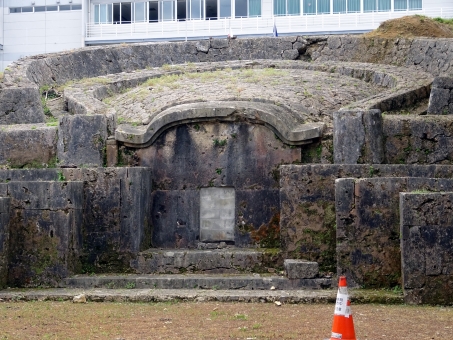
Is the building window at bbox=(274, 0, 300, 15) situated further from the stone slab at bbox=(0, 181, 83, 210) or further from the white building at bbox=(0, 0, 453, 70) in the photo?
the stone slab at bbox=(0, 181, 83, 210)

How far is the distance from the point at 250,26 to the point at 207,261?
1991 centimetres

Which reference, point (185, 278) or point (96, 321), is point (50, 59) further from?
point (96, 321)

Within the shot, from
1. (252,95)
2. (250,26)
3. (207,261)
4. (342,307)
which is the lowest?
(342,307)

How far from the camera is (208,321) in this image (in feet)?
31.0

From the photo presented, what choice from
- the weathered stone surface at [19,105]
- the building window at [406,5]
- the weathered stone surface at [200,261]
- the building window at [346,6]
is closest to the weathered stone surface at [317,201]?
the weathered stone surface at [200,261]

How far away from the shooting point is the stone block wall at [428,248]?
1056 centimetres

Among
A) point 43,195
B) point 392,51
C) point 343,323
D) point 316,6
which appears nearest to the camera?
point 343,323

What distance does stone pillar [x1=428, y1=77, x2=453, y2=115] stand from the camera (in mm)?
13859

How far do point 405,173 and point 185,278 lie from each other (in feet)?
11.1

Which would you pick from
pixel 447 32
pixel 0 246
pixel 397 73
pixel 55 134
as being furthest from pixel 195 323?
pixel 447 32

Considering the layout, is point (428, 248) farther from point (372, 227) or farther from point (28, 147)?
point (28, 147)

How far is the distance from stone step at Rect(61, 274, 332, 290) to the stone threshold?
26 cm

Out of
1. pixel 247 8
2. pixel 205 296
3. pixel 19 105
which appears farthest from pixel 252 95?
pixel 247 8

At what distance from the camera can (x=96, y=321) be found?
951 cm
